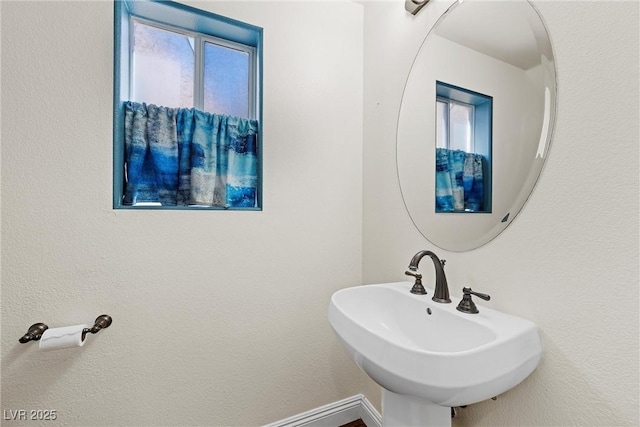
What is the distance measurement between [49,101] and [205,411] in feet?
4.36

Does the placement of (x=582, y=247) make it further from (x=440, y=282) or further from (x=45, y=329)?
(x=45, y=329)

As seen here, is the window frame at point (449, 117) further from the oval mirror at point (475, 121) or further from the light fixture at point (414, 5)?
the light fixture at point (414, 5)

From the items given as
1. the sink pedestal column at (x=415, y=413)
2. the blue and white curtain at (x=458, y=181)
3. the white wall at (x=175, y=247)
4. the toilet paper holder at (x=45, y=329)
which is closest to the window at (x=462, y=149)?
the blue and white curtain at (x=458, y=181)

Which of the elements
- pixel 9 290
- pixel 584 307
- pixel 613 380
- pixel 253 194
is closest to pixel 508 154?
pixel 584 307

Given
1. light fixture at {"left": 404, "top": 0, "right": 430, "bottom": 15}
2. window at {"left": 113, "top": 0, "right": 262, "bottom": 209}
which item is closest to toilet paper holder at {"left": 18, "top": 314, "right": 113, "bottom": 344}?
window at {"left": 113, "top": 0, "right": 262, "bottom": 209}

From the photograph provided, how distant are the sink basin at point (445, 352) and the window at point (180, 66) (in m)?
0.80

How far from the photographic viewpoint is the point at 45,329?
2.91ft

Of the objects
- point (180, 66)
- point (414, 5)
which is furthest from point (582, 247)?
point (180, 66)

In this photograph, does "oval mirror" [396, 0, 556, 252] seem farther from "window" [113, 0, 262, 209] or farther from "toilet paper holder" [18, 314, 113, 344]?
"toilet paper holder" [18, 314, 113, 344]

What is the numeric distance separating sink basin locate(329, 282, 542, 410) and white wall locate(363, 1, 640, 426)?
3.3 inches

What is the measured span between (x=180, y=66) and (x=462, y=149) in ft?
4.35

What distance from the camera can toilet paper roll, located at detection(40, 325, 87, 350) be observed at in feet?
2.75

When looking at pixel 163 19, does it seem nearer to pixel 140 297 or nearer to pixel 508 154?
pixel 140 297

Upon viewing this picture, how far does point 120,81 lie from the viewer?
1.01m
